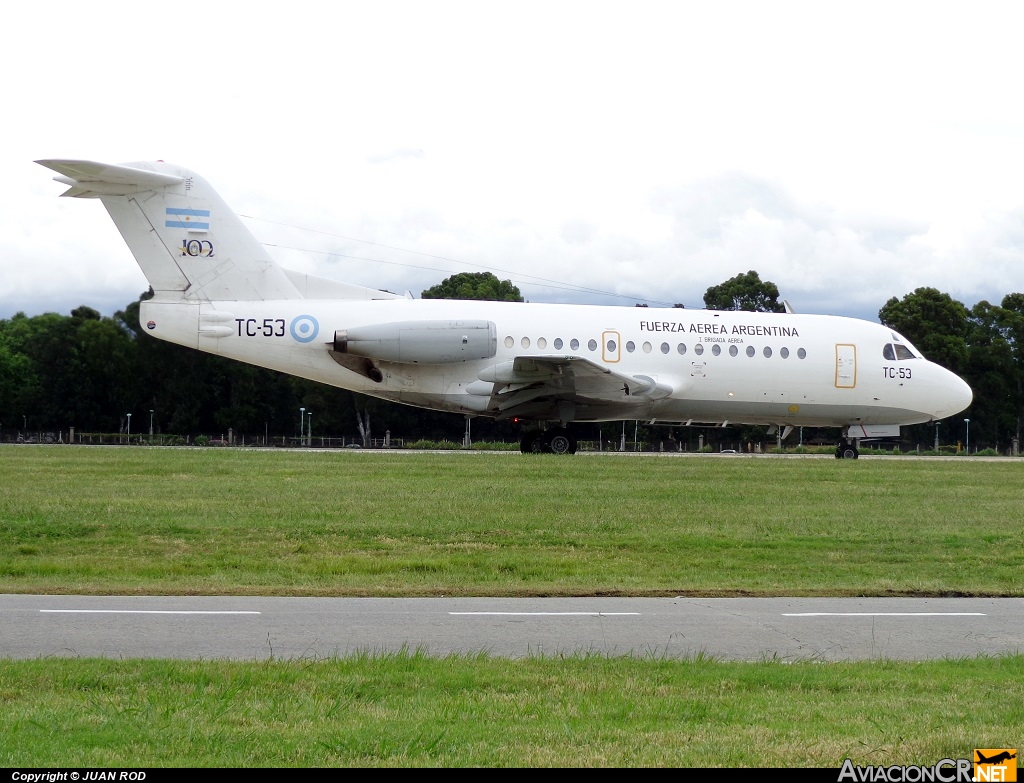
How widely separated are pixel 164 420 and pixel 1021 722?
53573mm

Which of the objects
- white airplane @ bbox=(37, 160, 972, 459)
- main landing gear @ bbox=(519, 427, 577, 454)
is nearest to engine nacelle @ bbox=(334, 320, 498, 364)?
white airplane @ bbox=(37, 160, 972, 459)

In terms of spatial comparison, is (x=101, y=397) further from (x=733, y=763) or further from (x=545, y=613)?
(x=733, y=763)

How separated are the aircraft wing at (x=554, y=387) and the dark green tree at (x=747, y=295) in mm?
44387

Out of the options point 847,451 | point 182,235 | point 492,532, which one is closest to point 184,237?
point 182,235

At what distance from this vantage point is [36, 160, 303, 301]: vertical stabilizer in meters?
30.8

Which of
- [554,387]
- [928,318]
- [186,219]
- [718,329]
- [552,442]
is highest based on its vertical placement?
[928,318]

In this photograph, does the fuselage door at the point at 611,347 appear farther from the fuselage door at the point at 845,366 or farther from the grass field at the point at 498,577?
the fuselage door at the point at 845,366

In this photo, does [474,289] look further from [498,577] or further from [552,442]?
[498,577]

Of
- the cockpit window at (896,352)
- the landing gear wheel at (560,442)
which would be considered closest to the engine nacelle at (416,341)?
the landing gear wheel at (560,442)

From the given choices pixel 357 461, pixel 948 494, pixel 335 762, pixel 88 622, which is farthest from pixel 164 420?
pixel 335 762

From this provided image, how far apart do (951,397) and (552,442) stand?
40.4 ft

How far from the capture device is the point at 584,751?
19.7ft

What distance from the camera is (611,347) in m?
33.0

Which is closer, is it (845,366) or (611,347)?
(611,347)
